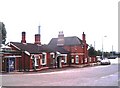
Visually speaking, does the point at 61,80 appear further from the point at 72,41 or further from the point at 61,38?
the point at 61,38

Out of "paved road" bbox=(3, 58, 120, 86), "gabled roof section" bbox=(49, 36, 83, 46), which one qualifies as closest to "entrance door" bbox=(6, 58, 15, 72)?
"paved road" bbox=(3, 58, 120, 86)

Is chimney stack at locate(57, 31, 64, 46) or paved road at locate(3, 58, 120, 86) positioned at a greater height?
chimney stack at locate(57, 31, 64, 46)

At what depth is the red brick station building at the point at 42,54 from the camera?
4334 centimetres

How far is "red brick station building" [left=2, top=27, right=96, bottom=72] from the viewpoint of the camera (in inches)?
1706

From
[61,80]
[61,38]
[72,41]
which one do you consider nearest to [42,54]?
[61,38]

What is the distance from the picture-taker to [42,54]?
49.2m

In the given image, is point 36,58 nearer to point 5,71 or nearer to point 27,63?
point 27,63

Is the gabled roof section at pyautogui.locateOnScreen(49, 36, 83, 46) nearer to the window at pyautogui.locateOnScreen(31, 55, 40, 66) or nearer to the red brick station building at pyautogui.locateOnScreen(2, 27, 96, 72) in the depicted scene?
the red brick station building at pyautogui.locateOnScreen(2, 27, 96, 72)

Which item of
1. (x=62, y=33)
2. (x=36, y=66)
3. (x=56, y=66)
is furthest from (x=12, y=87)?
(x=62, y=33)

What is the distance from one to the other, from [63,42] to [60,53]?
997 centimetres

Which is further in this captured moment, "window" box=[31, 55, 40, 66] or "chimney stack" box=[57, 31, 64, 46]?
"chimney stack" box=[57, 31, 64, 46]

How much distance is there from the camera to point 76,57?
210ft

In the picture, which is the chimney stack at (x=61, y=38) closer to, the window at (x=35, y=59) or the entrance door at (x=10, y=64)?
the window at (x=35, y=59)

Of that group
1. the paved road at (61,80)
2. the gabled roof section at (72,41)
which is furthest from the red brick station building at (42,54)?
the paved road at (61,80)
